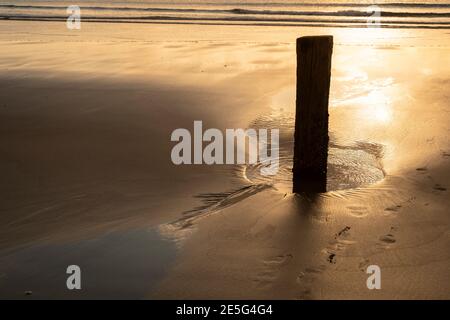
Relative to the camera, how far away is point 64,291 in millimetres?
2988

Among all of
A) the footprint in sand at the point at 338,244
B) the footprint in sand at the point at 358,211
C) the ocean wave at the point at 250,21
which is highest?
the ocean wave at the point at 250,21

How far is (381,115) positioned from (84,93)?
4.32 m

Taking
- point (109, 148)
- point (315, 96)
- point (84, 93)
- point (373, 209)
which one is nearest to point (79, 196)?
point (109, 148)

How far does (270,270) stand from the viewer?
3.18 m

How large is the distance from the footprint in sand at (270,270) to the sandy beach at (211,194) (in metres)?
0.01

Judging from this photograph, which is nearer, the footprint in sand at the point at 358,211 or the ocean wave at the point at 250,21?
the footprint in sand at the point at 358,211

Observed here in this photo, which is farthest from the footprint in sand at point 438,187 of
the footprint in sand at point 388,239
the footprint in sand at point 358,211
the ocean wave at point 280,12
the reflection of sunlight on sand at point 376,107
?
the ocean wave at point 280,12

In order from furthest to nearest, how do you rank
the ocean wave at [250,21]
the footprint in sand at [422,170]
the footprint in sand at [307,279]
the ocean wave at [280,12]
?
the ocean wave at [280,12] < the ocean wave at [250,21] < the footprint in sand at [422,170] < the footprint in sand at [307,279]

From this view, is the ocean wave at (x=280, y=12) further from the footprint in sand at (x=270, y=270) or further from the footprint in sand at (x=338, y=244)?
the footprint in sand at (x=270, y=270)

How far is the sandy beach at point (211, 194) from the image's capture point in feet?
10.3

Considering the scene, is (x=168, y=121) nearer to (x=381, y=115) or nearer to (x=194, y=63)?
(x=381, y=115)

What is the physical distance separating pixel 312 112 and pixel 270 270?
4.88 feet

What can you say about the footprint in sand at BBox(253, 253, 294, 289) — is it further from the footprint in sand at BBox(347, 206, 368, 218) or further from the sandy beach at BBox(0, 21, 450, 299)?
the footprint in sand at BBox(347, 206, 368, 218)

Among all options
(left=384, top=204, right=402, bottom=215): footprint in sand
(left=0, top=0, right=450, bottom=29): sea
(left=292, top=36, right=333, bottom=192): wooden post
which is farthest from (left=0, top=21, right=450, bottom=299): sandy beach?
(left=0, top=0, right=450, bottom=29): sea
